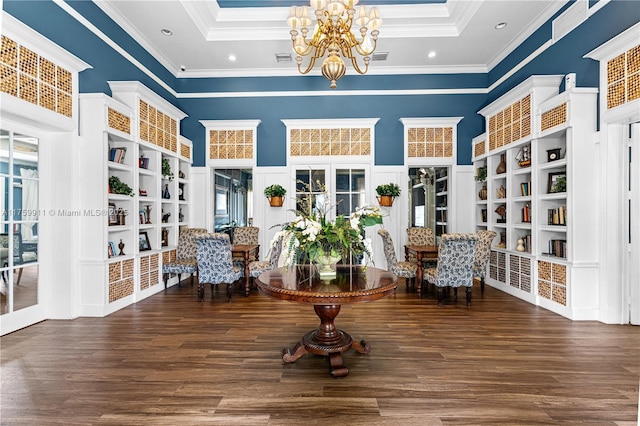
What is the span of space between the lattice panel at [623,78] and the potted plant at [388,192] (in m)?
3.19

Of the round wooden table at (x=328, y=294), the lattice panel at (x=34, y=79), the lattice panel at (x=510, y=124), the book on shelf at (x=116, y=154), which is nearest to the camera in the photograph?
the round wooden table at (x=328, y=294)

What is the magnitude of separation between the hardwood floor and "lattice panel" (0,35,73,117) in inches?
95.6

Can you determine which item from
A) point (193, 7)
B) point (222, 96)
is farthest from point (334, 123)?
point (193, 7)

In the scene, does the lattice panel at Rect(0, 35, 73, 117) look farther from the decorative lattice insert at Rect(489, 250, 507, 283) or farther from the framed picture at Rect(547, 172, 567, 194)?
the decorative lattice insert at Rect(489, 250, 507, 283)

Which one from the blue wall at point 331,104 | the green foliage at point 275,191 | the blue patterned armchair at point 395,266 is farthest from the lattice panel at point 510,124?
the green foliage at point 275,191

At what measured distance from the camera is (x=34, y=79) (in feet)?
11.3

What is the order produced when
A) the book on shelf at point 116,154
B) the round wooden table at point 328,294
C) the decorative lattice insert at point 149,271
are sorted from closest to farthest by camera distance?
the round wooden table at point 328,294
the book on shelf at point 116,154
the decorative lattice insert at point 149,271

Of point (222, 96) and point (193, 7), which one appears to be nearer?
point (193, 7)

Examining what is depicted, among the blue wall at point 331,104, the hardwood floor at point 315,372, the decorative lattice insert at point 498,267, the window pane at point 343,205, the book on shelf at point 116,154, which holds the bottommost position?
the hardwood floor at point 315,372

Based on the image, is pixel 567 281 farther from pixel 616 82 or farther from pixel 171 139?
pixel 171 139

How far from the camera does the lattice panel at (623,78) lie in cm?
343

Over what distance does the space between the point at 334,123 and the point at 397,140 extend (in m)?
1.28

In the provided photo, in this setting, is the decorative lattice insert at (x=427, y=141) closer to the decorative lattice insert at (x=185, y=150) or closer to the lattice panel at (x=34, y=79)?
the decorative lattice insert at (x=185, y=150)

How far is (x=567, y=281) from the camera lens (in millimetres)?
4059
